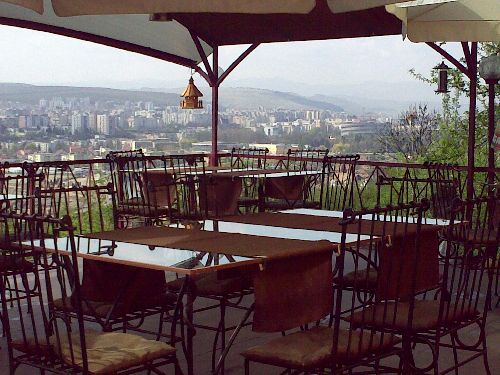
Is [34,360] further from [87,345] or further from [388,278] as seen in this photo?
[388,278]

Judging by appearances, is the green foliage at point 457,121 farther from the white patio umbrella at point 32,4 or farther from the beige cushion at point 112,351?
the beige cushion at point 112,351

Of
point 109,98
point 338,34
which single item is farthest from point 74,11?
point 109,98

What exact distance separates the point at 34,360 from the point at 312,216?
2129 millimetres

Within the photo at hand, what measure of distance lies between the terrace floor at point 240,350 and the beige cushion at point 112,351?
1281 millimetres

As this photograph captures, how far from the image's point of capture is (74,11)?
453 cm

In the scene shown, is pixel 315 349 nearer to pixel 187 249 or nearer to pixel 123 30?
pixel 187 249

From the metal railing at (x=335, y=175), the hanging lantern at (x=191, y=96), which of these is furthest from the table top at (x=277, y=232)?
the hanging lantern at (x=191, y=96)

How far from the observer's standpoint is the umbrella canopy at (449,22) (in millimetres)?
6787

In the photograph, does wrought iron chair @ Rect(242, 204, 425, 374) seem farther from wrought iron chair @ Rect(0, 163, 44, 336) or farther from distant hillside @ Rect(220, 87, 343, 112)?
distant hillside @ Rect(220, 87, 343, 112)

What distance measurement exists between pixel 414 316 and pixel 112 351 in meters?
1.41

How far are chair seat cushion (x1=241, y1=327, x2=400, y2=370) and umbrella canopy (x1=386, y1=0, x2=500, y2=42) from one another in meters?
3.68

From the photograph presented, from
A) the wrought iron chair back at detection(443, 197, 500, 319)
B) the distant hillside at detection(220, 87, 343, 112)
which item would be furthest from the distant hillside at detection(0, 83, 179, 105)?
the wrought iron chair back at detection(443, 197, 500, 319)

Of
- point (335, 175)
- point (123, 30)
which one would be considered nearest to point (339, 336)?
point (335, 175)

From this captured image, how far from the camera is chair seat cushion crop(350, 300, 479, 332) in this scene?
378cm
